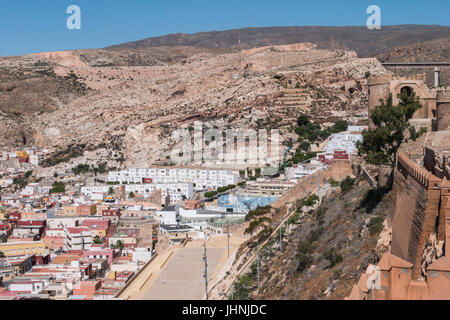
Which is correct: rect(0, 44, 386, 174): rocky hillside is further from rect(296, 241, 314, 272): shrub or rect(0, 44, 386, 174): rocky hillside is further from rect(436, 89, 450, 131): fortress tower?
rect(296, 241, 314, 272): shrub

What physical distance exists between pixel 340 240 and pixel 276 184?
16.3 metres

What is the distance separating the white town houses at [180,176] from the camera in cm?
3519

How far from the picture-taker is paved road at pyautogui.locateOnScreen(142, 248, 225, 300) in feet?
54.5

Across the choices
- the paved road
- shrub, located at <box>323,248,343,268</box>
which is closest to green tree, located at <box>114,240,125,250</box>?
the paved road

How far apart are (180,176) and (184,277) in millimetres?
19940

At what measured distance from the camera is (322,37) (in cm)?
12094

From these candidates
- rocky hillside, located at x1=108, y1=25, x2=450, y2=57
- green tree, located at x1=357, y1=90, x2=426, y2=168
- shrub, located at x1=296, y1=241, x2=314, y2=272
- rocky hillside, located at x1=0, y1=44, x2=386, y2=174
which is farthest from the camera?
rocky hillside, located at x1=108, y1=25, x2=450, y2=57

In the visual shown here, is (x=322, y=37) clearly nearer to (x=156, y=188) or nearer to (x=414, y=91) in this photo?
(x=156, y=188)

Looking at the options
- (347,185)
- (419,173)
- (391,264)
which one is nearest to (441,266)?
(391,264)

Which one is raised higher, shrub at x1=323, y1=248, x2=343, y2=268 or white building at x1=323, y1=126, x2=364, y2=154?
white building at x1=323, y1=126, x2=364, y2=154

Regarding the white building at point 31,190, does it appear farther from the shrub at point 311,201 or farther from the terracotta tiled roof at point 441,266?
the terracotta tiled roof at point 441,266

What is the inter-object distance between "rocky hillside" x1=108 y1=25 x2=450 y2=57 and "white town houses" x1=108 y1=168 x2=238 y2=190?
201 feet

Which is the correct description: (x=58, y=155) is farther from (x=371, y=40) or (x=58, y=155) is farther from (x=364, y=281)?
(x=371, y=40)
